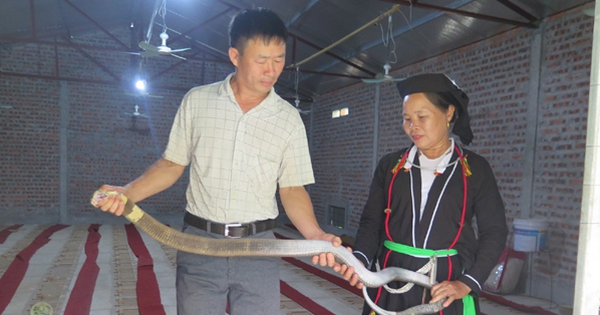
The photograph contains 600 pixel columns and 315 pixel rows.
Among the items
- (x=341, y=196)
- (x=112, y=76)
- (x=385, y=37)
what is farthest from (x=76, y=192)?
(x=385, y=37)

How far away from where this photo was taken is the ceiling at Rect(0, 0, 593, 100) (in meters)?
4.43

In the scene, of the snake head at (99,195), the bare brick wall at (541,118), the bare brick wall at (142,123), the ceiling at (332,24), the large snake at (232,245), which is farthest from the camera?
the bare brick wall at (142,123)

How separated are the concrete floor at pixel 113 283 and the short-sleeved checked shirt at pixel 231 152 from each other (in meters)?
2.33

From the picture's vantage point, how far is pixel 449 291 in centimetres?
148

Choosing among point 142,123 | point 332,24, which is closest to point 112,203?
point 332,24

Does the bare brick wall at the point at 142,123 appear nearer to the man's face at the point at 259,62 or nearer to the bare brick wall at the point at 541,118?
the bare brick wall at the point at 541,118

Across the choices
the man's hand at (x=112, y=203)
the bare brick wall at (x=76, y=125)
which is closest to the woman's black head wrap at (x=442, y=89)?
the man's hand at (x=112, y=203)

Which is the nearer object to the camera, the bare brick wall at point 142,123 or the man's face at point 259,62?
the man's face at point 259,62

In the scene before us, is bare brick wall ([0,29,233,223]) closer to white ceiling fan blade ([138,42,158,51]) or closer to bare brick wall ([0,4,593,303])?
bare brick wall ([0,4,593,303])

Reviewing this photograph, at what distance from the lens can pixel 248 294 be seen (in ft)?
4.78

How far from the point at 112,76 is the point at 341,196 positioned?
540cm

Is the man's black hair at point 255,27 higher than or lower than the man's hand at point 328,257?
higher

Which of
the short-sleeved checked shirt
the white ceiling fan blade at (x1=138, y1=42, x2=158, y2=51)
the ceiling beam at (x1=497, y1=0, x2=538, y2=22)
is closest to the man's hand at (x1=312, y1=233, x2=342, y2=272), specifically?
the short-sleeved checked shirt

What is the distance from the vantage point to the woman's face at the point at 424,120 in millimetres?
1604
